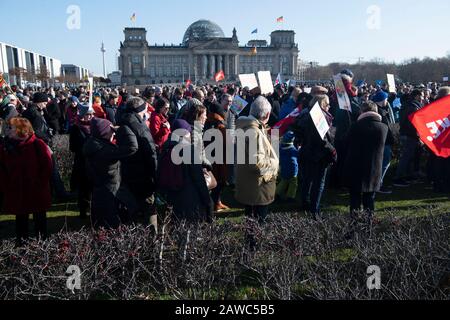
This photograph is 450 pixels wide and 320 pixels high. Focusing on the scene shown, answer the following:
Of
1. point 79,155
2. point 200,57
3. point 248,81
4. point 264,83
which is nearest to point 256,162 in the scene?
point 79,155

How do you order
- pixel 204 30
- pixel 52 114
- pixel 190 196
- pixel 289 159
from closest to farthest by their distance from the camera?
pixel 190 196, pixel 289 159, pixel 52 114, pixel 204 30

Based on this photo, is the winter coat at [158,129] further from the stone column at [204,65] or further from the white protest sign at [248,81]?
the stone column at [204,65]

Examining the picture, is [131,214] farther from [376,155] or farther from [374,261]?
[376,155]

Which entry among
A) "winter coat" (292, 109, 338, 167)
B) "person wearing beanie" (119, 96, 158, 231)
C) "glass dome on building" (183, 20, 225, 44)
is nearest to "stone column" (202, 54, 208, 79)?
"glass dome on building" (183, 20, 225, 44)

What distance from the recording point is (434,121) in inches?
211

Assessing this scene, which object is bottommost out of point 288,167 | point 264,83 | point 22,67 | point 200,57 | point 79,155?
point 288,167

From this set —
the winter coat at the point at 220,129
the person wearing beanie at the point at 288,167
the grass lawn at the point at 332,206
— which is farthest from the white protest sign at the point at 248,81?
the winter coat at the point at 220,129

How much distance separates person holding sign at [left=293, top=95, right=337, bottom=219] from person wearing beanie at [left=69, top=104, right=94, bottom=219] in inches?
140

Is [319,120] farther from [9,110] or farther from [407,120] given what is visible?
[9,110]

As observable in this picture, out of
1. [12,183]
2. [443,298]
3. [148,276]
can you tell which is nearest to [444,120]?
[443,298]

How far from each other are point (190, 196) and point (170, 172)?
40cm

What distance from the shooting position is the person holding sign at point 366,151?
18.8 ft

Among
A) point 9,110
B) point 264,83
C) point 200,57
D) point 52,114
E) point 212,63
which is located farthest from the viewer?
point 200,57
